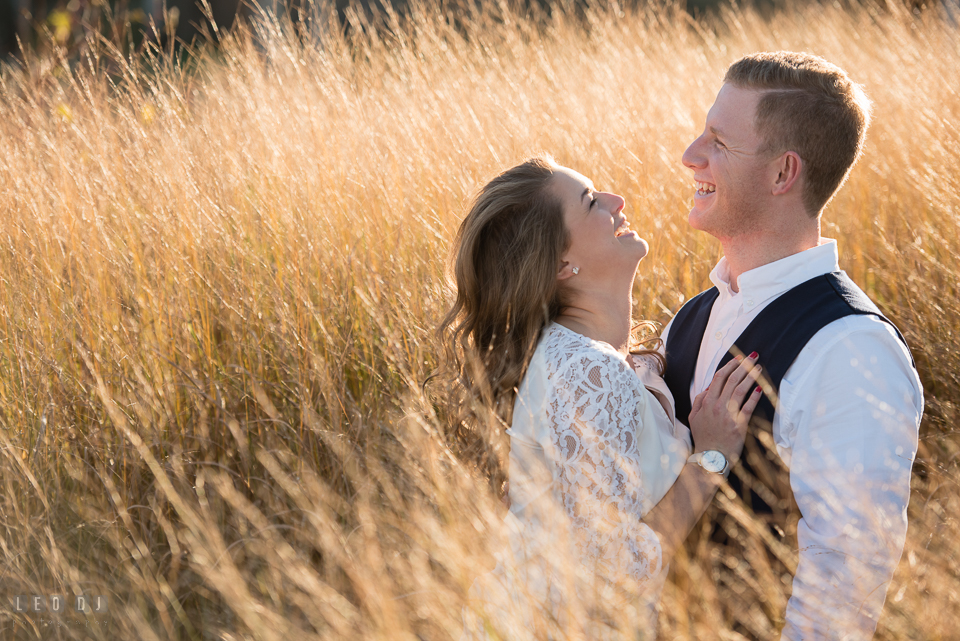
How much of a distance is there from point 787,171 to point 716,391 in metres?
0.65

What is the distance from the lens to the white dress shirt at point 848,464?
1576 millimetres

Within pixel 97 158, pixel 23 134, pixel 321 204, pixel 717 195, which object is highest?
pixel 23 134

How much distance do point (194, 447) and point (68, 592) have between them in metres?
0.58

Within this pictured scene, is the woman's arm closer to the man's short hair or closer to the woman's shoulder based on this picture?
the woman's shoulder

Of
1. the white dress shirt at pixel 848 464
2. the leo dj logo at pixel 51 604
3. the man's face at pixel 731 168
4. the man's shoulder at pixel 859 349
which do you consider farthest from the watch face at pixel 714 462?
the leo dj logo at pixel 51 604

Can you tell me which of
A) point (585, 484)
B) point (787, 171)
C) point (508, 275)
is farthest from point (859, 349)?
point (508, 275)

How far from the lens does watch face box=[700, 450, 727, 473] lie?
176 cm

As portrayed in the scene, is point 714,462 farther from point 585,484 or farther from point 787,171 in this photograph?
point 787,171

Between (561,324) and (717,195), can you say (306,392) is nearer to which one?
(561,324)

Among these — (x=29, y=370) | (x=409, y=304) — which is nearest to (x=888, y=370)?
(x=409, y=304)

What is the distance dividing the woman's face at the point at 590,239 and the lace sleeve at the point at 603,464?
322 millimetres

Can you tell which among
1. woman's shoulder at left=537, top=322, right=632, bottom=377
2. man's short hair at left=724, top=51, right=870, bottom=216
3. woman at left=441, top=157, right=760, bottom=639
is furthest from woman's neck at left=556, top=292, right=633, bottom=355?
man's short hair at left=724, top=51, right=870, bottom=216

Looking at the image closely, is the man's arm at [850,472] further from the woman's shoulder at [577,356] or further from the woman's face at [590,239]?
the woman's face at [590,239]

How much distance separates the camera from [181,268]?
2928 mm
